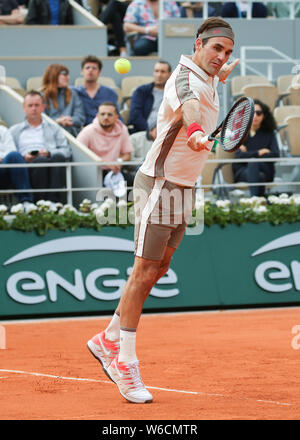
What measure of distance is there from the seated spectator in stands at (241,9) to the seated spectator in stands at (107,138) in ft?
16.6

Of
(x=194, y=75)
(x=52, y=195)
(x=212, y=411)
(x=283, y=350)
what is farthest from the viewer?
(x=52, y=195)

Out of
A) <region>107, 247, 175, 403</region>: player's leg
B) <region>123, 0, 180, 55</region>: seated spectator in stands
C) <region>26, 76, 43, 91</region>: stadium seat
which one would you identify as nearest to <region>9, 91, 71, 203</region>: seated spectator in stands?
<region>26, 76, 43, 91</region>: stadium seat

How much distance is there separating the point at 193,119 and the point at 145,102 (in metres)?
7.14

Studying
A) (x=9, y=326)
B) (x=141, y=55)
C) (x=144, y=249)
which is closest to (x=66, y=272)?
(x=9, y=326)

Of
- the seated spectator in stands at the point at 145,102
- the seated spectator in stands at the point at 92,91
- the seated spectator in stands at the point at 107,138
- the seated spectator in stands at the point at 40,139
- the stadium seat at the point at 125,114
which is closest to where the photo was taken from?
the seated spectator in stands at the point at 40,139

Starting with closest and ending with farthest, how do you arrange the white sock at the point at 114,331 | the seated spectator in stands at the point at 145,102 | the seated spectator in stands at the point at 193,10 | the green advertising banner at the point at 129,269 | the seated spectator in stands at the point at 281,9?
the white sock at the point at 114,331 < the green advertising banner at the point at 129,269 < the seated spectator in stands at the point at 145,102 < the seated spectator in stands at the point at 193,10 < the seated spectator in stands at the point at 281,9

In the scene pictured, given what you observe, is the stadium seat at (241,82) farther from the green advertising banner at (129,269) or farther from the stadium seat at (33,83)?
the green advertising banner at (129,269)

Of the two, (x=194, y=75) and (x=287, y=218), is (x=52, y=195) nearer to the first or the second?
(x=287, y=218)

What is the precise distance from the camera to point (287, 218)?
10375 mm

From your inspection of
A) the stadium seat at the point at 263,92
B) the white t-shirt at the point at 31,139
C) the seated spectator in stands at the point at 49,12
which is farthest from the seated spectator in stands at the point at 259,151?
the seated spectator in stands at the point at 49,12

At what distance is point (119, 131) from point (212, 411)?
251 inches

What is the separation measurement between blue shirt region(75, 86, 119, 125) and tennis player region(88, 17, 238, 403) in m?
6.44

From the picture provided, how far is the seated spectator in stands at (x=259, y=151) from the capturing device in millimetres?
10734

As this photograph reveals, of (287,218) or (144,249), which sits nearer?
(144,249)
